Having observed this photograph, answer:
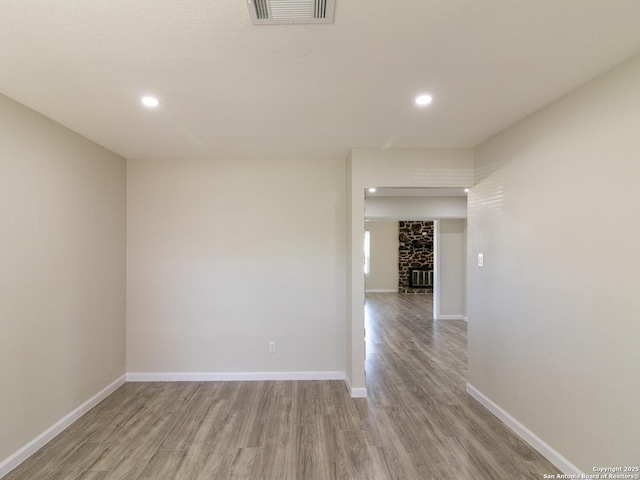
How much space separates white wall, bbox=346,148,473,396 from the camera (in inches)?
130

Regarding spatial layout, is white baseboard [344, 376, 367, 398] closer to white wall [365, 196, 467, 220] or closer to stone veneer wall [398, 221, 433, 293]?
white wall [365, 196, 467, 220]

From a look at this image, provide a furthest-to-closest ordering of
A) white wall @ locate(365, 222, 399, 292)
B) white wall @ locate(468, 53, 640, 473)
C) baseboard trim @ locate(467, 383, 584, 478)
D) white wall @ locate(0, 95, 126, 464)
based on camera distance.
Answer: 1. white wall @ locate(365, 222, 399, 292)
2. white wall @ locate(0, 95, 126, 464)
3. baseboard trim @ locate(467, 383, 584, 478)
4. white wall @ locate(468, 53, 640, 473)

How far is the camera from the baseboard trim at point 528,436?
2.11 meters

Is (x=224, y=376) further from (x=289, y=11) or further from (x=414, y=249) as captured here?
(x=414, y=249)

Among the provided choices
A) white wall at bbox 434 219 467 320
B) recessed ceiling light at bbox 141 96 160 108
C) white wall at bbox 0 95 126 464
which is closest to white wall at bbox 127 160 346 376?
white wall at bbox 0 95 126 464

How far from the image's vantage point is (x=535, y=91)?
2.08 m

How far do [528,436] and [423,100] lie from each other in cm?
266

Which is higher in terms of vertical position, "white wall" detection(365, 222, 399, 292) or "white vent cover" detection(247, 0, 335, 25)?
"white vent cover" detection(247, 0, 335, 25)

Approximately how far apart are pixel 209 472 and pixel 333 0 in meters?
2.82

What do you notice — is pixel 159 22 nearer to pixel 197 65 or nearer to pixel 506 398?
pixel 197 65

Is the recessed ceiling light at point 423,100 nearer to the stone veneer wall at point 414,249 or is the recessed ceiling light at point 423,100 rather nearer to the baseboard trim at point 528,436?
the baseboard trim at point 528,436

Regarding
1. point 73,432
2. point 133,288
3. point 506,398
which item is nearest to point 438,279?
point 506,398

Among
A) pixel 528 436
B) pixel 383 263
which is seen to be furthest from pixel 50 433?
pixel 383 263

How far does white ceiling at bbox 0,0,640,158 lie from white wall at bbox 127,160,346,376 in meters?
1.03
